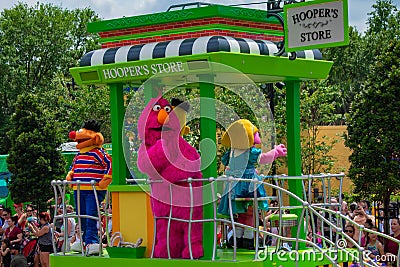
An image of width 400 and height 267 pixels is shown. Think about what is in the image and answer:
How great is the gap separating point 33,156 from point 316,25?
A: 17171 mm

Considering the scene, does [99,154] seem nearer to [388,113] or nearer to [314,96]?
[388,113]

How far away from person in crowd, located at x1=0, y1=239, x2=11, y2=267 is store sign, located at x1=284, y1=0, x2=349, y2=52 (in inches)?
383

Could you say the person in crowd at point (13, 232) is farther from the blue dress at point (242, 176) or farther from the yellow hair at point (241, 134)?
the yellow hair at point (241, 134)

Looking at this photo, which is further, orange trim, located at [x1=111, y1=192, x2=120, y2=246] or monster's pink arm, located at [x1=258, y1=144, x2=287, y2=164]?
monster's pink arm, located at [x1=258, y1=144, x2=287, y2=164]

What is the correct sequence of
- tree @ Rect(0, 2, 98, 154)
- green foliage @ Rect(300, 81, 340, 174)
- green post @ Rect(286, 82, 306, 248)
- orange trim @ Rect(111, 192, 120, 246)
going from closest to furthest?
orange trim @ Rect(111, 192, 120, 246) → green post @ Rect(286, 82, 306, 248) → green foliage @ Rect(300, 81, 340, 174) → tree @ Rect(0, 2, 98, 154)

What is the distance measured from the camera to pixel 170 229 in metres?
8.84

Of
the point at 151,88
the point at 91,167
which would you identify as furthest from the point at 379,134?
the point at 151,88

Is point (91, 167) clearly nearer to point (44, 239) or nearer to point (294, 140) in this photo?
point (294, 140)

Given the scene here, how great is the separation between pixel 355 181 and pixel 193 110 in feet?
24.9

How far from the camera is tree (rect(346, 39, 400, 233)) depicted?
15945 millimetres

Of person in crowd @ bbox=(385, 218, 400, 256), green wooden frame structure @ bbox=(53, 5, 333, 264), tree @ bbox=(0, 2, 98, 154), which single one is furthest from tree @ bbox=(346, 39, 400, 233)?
tree @ bbox=(0, 2, 98, 154)

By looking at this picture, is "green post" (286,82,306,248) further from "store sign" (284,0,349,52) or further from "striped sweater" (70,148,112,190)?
"striped sweater" (70,148,112,190)

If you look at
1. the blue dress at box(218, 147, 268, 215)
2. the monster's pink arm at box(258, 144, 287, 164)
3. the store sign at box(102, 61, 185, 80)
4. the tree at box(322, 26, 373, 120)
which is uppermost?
the tree at box(322, 26, 373, 120)

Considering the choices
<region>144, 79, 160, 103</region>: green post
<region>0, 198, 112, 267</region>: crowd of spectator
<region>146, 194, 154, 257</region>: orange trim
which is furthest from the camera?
<region>0, 198, 112, 267</region>: crowd of spectator
